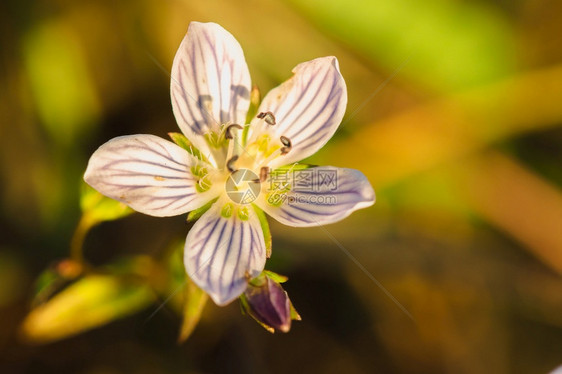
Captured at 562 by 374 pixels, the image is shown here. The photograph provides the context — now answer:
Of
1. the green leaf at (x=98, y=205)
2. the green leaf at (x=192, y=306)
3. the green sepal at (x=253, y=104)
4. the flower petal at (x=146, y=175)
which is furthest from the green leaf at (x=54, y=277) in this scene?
the green sepal at (x=253, y=104)

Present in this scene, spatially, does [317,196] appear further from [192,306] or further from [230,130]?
[192,306]

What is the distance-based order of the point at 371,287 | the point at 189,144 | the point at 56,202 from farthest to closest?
1. the point at 371,287
2. the point at 56,202
3. the point at 189,144

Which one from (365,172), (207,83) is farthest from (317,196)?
(365,172)

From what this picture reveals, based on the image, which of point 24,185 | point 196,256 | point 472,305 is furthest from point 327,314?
point 24,185

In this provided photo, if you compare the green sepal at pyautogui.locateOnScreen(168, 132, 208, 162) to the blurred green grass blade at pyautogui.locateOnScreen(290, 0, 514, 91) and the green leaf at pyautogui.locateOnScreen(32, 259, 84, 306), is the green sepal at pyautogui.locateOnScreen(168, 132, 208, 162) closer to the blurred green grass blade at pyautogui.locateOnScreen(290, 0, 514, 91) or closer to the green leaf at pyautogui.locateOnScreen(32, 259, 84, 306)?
the green leaf at pyautogui.locateOnScreen(32, 259, 84, 306)

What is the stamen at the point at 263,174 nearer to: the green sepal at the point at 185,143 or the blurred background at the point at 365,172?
the green sepal at the point at 185,143

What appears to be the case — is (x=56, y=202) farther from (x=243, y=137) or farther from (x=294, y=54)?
(x=294, y=54)
